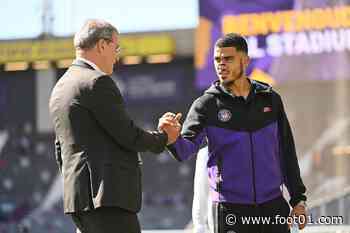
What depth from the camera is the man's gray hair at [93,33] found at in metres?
3.69

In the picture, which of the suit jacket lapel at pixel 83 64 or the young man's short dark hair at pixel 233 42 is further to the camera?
the young man's short dark hair at pixel 233 42

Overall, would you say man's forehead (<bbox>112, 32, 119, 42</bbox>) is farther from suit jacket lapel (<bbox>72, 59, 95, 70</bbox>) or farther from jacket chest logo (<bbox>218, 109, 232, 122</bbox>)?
jacket chest logo (<bbox>218, 109, 232, 122</bbox>)

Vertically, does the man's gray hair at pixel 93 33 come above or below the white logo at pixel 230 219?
above

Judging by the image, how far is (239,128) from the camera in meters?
3.84

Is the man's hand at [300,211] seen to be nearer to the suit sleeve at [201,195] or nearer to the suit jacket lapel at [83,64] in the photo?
the suit sleeve at [201,195]

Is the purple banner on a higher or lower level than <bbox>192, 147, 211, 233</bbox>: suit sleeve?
higher

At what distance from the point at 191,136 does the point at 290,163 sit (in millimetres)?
527

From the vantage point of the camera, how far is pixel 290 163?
157 inches

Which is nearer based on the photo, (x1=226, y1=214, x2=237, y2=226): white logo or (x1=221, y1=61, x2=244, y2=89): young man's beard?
(x1=226, y1=214, x2=237, y2=226): white logo

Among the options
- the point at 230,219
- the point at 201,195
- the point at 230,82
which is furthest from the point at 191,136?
the point at 201,195

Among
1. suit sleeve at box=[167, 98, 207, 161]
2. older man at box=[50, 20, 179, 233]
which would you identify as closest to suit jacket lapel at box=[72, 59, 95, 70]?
older man at box=[50, 20, 179, 233]

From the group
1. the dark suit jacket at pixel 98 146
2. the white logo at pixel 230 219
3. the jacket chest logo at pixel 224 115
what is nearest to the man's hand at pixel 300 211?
the white logo at pixel 230 219

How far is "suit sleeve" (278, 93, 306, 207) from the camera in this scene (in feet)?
13.1

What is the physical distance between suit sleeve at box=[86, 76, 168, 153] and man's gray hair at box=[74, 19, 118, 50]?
21 cm
